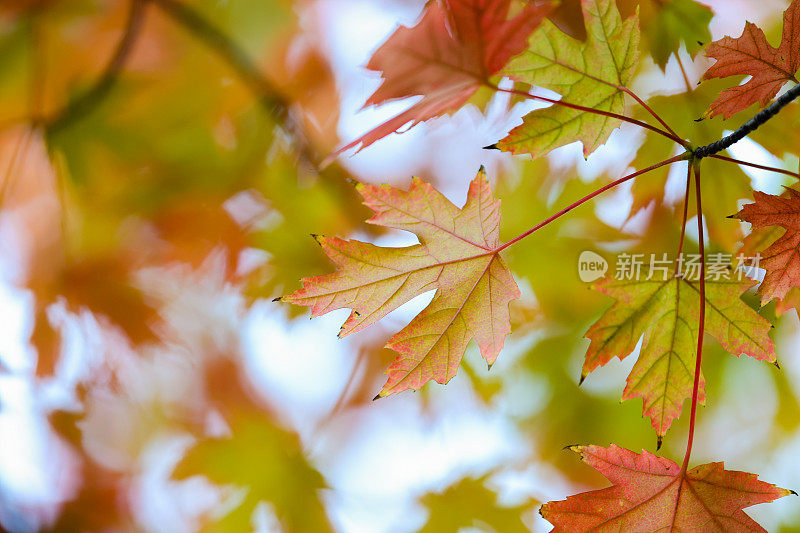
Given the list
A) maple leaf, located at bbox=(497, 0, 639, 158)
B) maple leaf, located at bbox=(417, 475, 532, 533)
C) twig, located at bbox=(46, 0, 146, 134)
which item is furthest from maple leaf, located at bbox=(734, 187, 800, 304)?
twig, located at bbox=(46, 0, 146, 134)

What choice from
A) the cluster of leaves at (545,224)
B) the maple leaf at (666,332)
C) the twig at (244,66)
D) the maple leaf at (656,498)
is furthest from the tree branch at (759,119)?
the twig at (244,66)

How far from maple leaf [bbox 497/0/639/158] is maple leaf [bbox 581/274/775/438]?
0.13 m

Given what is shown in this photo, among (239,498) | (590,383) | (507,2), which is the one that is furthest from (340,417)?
(507,2)

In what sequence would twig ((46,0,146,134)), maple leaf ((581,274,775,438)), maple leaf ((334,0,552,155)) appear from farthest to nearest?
twig ((46,0,146,134))
maple leaf ((581,274,775,438))
maple leaf ((334,0,552,155))

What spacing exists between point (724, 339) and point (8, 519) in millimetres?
1083

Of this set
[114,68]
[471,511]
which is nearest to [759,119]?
[471,511]

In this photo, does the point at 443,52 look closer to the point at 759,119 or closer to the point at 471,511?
the point at 759,119

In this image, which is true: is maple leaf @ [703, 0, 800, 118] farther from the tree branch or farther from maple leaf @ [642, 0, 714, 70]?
maple leaf @ [642, 0, 714, 70]

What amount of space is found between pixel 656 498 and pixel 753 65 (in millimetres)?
327

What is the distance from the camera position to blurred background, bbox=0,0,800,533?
705 mm

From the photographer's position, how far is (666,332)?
42cm

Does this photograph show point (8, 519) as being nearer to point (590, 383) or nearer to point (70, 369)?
point (70, 369)

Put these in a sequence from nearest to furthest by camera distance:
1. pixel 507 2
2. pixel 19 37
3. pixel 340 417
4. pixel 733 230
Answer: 1. pixel 507 2
2. pixel 733 230
3. pixel 19 37
4. pixel 340 417

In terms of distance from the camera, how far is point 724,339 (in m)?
0.41
